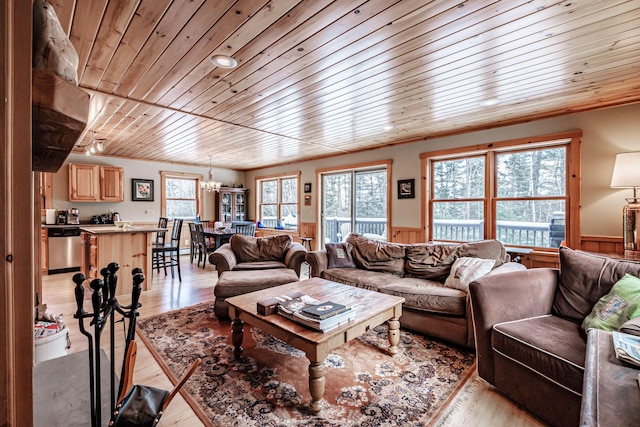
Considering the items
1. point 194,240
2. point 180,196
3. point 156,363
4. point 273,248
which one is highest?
point 180,196

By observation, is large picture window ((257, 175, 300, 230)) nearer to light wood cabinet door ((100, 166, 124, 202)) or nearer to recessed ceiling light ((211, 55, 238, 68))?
light wood cabinet door ((100, 166, 124, 202))

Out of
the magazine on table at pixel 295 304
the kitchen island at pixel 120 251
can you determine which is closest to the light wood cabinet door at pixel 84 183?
the kitchen island at pixel 120 251

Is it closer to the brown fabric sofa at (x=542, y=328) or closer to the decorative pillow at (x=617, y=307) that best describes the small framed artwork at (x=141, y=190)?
the brown fabric sofa at (x=542, y=328)

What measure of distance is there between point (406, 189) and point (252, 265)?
2901 mm

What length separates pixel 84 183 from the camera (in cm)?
589

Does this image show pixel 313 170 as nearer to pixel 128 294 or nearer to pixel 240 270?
pixel 240 270

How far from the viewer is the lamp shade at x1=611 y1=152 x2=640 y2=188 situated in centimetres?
280

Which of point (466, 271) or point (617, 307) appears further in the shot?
point (466, 271)

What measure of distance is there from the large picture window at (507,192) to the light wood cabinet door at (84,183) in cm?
643

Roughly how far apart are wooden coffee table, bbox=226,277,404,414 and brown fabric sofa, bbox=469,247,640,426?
65 cm

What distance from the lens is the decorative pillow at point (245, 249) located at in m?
4.01

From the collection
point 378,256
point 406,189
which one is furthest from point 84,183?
point 406,189

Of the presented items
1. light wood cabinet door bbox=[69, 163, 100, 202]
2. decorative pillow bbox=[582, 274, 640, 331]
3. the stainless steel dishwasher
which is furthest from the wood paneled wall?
light wood cabinet door bbox=[69, 163, 100, 202]

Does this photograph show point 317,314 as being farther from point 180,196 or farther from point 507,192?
point 180,196
